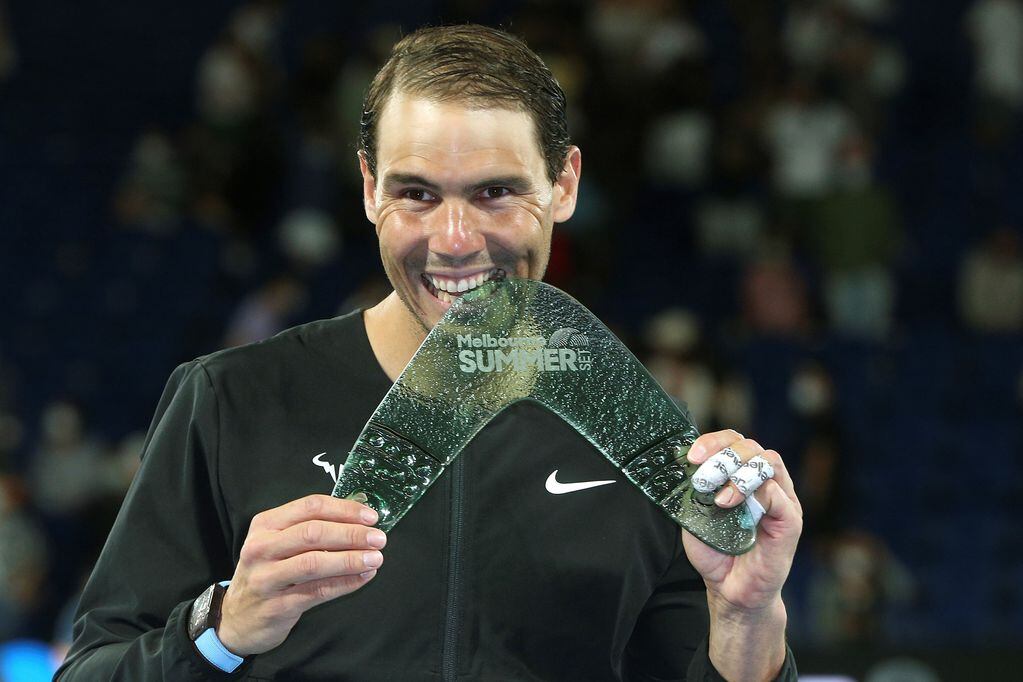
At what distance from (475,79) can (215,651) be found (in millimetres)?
936

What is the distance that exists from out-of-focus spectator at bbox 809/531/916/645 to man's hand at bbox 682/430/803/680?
581 cm

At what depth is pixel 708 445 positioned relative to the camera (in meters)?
2.13

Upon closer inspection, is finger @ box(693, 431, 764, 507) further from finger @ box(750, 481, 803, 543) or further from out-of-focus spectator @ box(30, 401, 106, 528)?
out-of-focus spectator @ box(30, 401, 106, 528)

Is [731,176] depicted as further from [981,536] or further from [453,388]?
[453,388]

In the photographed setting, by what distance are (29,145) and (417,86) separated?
10170 mm

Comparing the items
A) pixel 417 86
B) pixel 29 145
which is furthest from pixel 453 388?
pixel 29 145

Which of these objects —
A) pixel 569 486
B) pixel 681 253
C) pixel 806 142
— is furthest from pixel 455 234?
pixel 681 253

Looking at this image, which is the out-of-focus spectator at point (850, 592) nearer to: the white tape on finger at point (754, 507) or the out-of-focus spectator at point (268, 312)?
the out-of-focus spectator at point (268, 312)

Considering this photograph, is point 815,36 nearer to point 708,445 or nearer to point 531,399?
point 531,399

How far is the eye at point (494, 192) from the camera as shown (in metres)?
2.32

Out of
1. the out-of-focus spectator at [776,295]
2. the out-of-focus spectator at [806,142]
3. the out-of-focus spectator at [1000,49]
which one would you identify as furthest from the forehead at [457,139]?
the out-of-focus spectator at [1000,49]

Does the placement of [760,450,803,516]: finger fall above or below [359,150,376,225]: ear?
below

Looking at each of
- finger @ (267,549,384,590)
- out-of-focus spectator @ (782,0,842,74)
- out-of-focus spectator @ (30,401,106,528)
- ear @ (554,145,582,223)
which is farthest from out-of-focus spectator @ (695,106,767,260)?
finger @ (267,549,384,590)

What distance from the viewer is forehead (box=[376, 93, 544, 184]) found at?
229 cm
